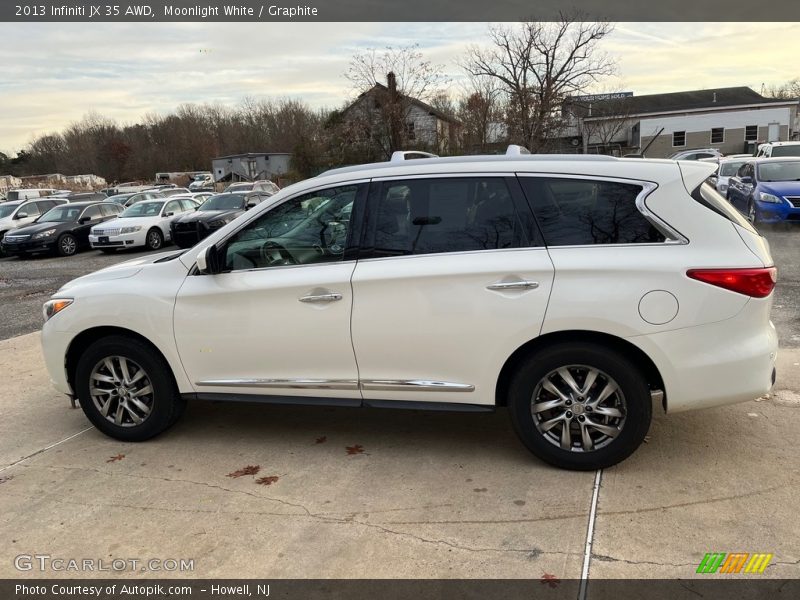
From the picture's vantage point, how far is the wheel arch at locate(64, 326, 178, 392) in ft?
14.4

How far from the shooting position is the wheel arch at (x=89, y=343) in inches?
173

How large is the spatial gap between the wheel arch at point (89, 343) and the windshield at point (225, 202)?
1433cm

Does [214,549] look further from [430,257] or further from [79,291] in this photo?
[79,291]

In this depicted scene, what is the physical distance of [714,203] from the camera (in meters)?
3.63

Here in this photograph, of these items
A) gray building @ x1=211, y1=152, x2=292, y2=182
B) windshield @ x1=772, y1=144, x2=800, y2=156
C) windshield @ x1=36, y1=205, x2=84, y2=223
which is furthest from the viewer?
gray building @ x1=211, y1=152, x2=292, y2=182

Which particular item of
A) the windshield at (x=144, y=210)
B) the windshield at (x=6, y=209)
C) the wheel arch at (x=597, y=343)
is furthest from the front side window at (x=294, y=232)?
the windshield at (x=6, y=209)

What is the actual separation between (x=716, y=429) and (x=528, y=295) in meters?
1.82

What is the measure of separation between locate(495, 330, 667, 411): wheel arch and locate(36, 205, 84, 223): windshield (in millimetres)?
19635

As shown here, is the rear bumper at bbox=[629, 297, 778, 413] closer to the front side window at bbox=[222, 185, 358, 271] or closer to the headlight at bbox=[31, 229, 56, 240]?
the front side window at bbox=[222, 185, 358, 271]

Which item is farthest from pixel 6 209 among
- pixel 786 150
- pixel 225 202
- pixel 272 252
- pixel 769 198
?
pixel 786 150

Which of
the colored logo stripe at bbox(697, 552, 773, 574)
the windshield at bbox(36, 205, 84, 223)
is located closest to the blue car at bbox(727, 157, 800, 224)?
the colored logo stripe at bbox(697, 552, 773, 574)

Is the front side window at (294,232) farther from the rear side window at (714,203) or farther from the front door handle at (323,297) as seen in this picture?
the rear side window at (714,203)

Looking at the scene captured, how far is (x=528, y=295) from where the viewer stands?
11.8 feet
